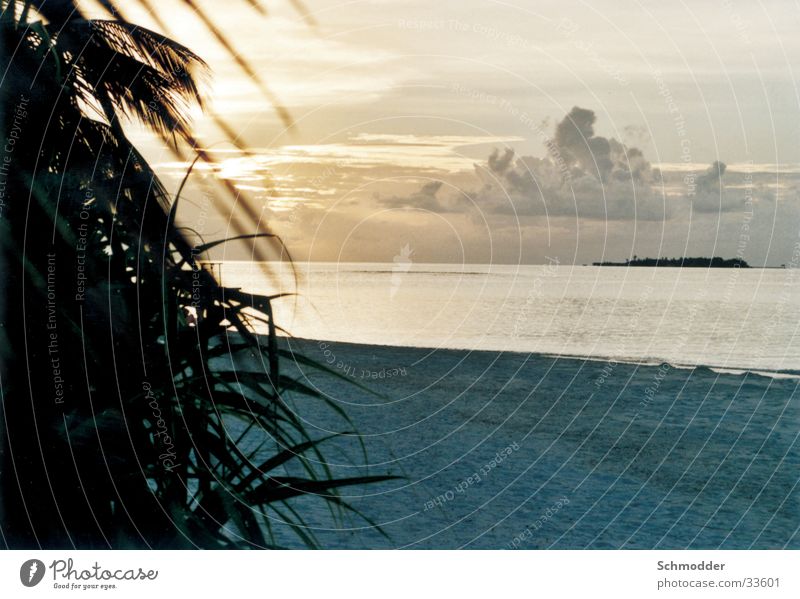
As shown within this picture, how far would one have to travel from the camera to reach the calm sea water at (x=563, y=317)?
31.6 meters

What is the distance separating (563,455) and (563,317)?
29105 millimetres

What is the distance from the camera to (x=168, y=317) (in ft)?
15.5

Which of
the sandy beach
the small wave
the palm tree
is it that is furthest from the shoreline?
the palm tree

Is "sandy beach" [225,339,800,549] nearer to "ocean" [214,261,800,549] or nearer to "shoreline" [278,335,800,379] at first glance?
"ocean" [214,261,800,549]

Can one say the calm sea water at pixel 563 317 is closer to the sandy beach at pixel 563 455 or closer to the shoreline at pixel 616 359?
the shoreline at pixel 616 359

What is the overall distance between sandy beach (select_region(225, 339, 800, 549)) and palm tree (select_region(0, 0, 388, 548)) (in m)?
0.85

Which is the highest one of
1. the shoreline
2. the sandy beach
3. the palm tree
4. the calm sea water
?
the palm tree

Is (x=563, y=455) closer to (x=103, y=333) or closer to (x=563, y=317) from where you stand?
(x=103, y=333)

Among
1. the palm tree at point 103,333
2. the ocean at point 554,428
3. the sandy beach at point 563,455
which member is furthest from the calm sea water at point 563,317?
the palm tree at point 103,333

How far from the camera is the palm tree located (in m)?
4.83

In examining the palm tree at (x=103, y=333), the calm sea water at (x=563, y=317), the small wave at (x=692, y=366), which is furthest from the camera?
the calm sea water at (x=563, y=317)

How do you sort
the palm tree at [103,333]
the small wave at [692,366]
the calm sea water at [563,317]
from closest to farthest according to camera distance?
the palm tree at [103,333]
the small wave at [692,366]
the calm sea water at [563,317]

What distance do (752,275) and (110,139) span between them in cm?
8227

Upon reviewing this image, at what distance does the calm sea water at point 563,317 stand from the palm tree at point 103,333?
13.3 metres
